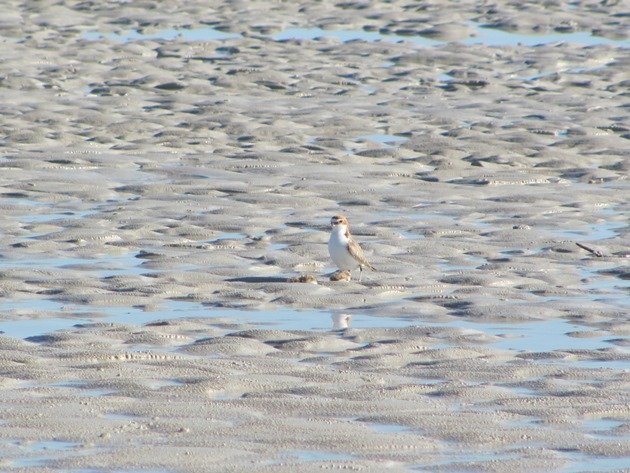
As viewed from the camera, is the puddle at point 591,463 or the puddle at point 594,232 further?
the puddle at point 594,232

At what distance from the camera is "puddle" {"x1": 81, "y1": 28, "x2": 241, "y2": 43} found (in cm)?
2547

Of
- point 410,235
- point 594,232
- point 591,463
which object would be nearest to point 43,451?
point 591,463

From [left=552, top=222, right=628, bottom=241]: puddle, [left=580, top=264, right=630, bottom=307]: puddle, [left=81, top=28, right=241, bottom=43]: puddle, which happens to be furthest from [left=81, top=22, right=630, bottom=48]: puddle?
[left=580, top=264, right=630, bottom=307]: puddle

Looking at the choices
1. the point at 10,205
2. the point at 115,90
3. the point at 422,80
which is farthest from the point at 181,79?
the point at 10,205

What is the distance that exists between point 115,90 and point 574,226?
8748 millimetres

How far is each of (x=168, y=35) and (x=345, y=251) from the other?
615 inches

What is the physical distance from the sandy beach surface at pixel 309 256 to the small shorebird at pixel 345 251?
0.13 metres

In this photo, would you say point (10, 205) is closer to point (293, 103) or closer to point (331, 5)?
point (293, 103)

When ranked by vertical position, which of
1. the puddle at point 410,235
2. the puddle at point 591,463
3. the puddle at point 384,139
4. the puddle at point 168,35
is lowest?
the puddle at point 168,35

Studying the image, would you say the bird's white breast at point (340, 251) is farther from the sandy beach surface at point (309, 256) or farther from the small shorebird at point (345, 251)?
the sandy beach surface at point (309, 256)

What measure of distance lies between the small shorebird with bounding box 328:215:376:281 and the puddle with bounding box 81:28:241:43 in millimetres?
14429

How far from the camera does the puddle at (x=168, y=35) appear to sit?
2547 cm

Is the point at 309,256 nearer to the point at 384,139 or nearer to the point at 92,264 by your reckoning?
the point at 92,264

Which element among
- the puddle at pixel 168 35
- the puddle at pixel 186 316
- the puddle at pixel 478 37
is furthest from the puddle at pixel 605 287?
the puddle at pixel 168 35
